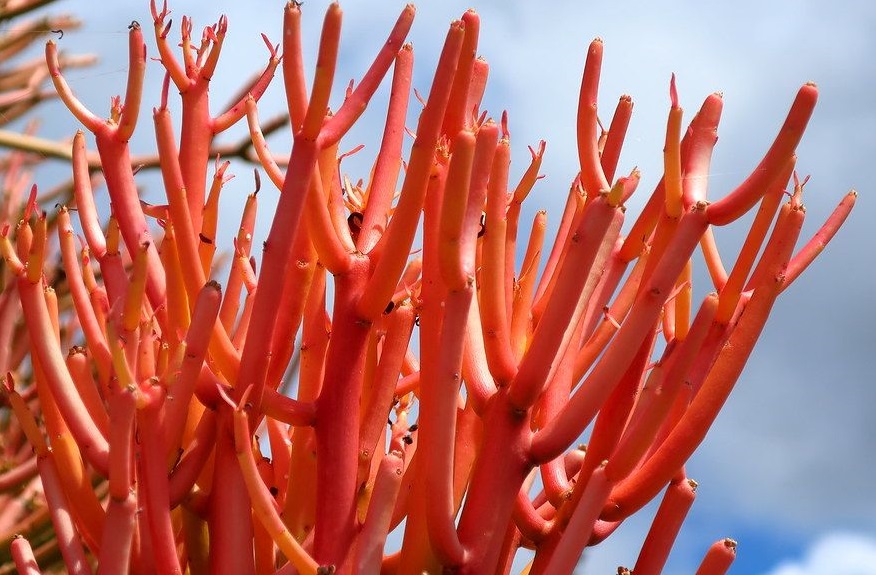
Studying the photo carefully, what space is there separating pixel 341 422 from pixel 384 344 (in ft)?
0.33

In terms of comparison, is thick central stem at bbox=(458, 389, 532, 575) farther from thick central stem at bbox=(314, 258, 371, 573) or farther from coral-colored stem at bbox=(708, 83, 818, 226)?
coral-colored stem at bbox=(708, 83, 818, 226)

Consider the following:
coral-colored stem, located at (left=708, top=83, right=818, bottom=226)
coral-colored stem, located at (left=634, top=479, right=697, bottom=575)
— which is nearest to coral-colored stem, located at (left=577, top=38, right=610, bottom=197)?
coral-colored stem, located at (left=708, top=83, right=818, bottom=226)

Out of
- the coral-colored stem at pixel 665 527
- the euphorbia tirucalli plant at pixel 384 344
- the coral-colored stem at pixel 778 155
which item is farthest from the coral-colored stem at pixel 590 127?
the coral-colored stem at pixel 665 527

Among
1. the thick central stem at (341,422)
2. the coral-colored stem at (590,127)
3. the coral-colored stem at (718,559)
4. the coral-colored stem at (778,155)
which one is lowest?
the coral-colored stem at (718,559)

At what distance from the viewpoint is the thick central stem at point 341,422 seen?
47.1 inches

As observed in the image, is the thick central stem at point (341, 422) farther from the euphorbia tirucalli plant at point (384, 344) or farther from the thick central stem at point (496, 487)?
the thick central stem at point (496, 487)

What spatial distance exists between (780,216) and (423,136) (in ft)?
1.29

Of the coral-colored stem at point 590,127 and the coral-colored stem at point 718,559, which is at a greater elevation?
the coral-colored stem at point 590,127

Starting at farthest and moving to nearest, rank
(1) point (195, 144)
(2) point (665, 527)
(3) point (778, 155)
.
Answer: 1. (1) point (195, 144)
2. (2) point (665, 527)
3. (3) point (778, 155)

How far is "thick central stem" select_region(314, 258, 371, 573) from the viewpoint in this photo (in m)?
1.20

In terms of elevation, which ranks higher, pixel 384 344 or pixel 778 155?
pixel 778 155

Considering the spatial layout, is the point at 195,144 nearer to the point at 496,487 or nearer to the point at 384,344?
the point at 384,344

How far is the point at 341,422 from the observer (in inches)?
48.0

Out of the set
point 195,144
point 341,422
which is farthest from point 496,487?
point 195,144
